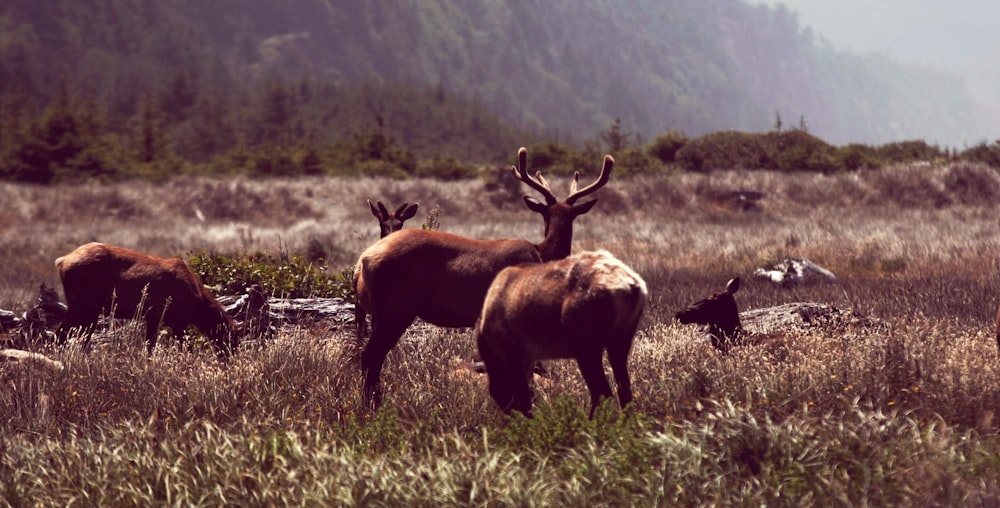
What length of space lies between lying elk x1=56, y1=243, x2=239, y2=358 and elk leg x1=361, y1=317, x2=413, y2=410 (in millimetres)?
2583

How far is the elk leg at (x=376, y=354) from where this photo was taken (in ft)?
18.3

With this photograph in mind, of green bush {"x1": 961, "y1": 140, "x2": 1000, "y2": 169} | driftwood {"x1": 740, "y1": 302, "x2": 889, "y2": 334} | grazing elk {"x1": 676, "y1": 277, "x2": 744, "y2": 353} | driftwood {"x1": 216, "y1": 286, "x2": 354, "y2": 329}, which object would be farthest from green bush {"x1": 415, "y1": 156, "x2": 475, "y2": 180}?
grazing elk {"x1": 676, "y1": 277, "x2": 744, "y2": 353}

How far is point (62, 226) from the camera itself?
29016 mm

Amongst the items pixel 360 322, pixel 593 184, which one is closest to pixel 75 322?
pixel 360 322

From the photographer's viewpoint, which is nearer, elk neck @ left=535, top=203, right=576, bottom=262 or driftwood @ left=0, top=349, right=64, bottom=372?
elk neck @ left=535, top=203, right=576, bottom=262

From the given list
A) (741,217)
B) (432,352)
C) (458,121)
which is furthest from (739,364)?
(458,121)

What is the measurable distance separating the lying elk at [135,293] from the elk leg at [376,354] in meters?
2.58

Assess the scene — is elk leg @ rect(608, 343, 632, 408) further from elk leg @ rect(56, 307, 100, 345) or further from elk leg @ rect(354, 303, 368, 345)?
elk leg @ rect(56, 307, 100, 345)

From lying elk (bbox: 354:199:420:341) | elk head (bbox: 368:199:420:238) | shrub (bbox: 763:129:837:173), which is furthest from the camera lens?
shrub (bbox: 763:129:837:173)

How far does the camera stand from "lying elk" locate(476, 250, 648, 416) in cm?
442

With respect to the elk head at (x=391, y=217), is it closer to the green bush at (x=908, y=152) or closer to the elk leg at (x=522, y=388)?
the elk leg at (x=522, y=388)

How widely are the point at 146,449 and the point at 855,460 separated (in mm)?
3572

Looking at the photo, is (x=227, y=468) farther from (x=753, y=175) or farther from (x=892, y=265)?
(x=753, y=175)

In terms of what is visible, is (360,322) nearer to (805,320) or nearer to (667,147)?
(805,320)
